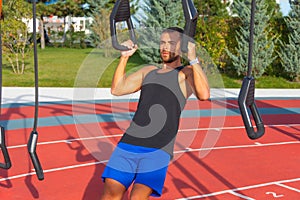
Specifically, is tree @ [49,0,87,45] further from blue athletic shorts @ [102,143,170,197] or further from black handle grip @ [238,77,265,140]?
black handle grip @ [238,77,265,140]

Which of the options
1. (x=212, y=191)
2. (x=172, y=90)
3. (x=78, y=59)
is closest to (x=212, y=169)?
(x=212, y=191)

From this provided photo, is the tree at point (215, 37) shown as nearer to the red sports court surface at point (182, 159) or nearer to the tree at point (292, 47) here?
the tree at point (292, 47)

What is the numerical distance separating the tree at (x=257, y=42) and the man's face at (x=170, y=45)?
15058 millimetres

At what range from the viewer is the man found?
350cm

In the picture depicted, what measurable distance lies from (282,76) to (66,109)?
10732 millimetres

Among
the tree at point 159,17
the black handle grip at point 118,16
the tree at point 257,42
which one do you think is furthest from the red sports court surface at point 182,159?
the tree at point 159,17

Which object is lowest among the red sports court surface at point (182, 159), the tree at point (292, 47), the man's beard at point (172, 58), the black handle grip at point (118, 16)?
the red sports court surface at point (182, 159)

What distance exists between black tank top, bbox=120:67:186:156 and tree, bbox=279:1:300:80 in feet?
52.1

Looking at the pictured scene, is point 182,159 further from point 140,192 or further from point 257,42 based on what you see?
point 257,42

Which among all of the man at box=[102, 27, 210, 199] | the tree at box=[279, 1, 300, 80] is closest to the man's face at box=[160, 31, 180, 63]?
the man at box=[102, 27, 210, 199]

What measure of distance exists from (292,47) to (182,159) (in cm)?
1217

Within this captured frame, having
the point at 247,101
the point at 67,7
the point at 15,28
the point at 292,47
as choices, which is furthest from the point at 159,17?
the point at 67,7

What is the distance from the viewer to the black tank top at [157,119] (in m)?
3.54

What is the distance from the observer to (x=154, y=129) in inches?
141
